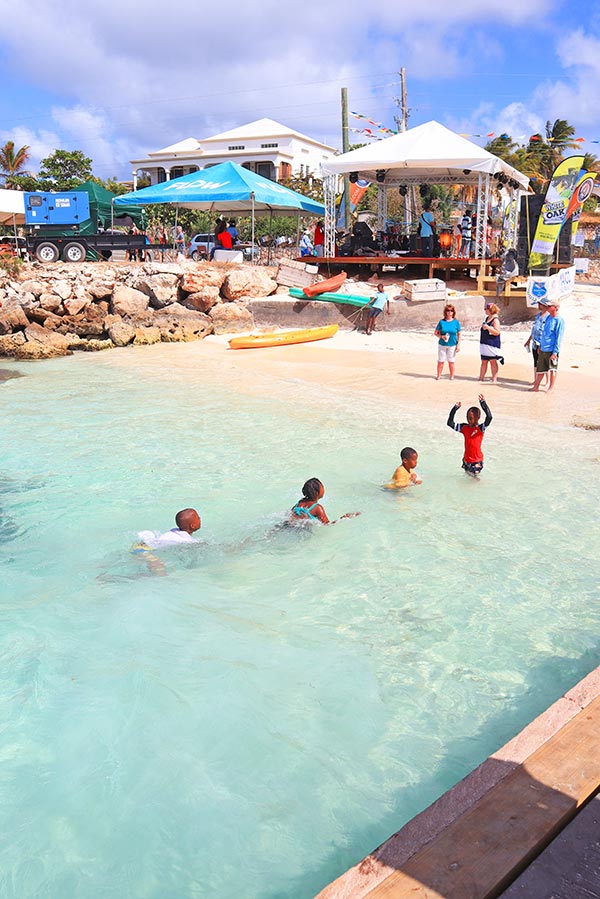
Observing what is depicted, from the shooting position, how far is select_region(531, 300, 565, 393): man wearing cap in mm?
11336

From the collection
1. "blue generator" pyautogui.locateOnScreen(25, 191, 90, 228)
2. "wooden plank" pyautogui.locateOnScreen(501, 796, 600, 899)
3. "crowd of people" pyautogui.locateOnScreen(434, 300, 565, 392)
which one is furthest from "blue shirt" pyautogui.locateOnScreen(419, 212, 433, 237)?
"wooden plank" pyautogui.locateOnScreen(501, 796, 600, 899)

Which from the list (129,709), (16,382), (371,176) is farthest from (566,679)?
(371,176)

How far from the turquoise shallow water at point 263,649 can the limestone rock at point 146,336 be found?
9.10 m

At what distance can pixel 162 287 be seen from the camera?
1984 centimetres

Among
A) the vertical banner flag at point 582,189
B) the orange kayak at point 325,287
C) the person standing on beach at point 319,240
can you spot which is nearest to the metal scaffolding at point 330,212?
the person standing on beach at point 319,240

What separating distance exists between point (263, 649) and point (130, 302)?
53.6 feet

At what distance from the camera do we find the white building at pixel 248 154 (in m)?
51.0

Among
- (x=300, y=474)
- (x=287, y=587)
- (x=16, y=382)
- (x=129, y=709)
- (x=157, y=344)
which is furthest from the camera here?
(x=157, y=344)

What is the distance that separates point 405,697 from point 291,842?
131 centimetres

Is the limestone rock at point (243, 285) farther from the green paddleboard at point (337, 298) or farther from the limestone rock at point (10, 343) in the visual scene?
the limestone rock at point (10, 343)

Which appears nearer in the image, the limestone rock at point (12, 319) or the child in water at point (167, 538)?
the child in water at point (167, 538)

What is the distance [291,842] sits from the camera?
11.0ft

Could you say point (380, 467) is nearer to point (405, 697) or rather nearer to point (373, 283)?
point (405, 697)

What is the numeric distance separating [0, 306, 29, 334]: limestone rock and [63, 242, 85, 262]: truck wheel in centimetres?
494
